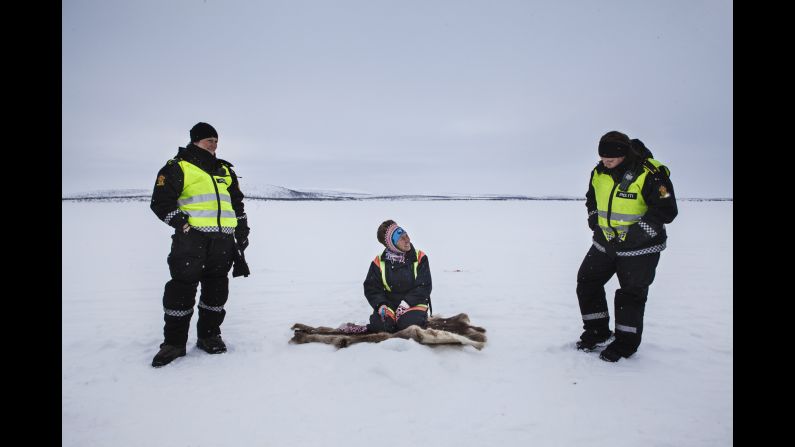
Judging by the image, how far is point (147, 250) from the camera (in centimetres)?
1098


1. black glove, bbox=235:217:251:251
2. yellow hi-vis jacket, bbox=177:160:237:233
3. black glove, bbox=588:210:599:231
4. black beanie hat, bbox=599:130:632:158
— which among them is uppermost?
black beanie hat, bbox=599:130:632:158

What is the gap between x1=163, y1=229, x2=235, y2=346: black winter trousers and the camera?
3914mm

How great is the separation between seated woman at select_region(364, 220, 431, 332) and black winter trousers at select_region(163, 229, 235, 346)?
4.85ft

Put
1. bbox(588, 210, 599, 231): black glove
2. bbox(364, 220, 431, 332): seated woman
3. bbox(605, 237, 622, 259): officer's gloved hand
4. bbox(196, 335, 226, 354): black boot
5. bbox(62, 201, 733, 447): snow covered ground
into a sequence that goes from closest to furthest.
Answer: bbox(62, 201, 733, 447): snow covered ground
bbox(605, 237, 622, 259): officer's gloved hand
bbox(196, 335, 226, 354): black boot
bbox(588, 210, 599, 231): black glove
bbox(364, 220, 431, 332): seated woman

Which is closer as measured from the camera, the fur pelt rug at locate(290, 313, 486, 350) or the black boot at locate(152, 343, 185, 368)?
the black boot at locate(152, 343, 185, 368)

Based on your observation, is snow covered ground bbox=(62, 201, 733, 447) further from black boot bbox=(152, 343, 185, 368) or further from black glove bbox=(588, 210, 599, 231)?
black glove bbox=(588, 210, 599, 231)

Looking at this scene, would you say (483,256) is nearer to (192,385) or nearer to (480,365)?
(480,365)

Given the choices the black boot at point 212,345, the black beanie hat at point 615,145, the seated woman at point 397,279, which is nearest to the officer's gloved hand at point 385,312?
the seated woman at point 397,279

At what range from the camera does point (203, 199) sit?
4020mm

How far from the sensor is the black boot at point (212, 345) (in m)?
4.16

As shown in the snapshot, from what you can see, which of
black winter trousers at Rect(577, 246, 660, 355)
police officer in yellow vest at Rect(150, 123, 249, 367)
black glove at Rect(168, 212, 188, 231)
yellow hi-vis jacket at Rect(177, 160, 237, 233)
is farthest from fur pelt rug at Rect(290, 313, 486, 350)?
black glove at Rect(168, 212, 188, 231)

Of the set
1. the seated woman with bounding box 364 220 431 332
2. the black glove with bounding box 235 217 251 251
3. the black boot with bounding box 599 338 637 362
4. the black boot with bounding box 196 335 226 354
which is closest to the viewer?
the black boot with bounding box 599 338 637 362

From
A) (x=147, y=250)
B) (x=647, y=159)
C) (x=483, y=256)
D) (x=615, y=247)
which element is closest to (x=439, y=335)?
(x=615, y=247)

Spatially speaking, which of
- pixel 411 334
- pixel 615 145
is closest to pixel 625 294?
pixel 615 145
